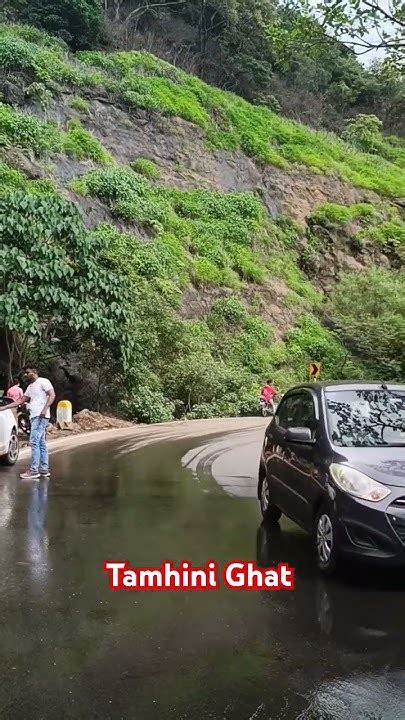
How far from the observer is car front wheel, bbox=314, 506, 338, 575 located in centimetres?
554

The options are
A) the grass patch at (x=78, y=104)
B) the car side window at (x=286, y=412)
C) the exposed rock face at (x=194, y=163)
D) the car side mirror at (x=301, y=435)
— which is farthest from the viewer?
the exposed rock face at (x=194, y=163)

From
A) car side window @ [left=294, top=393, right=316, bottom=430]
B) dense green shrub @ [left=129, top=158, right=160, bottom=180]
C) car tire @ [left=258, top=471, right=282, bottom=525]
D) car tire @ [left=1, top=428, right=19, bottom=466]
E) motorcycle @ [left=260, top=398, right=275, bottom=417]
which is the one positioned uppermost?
dense green shrub @ [left=129, top=158, right=160, bottom=180]

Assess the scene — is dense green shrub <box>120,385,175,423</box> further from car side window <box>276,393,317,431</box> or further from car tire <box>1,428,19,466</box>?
car side window <box>276,393,317,431</box>

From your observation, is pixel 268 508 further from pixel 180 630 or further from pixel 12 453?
pixel 12 453

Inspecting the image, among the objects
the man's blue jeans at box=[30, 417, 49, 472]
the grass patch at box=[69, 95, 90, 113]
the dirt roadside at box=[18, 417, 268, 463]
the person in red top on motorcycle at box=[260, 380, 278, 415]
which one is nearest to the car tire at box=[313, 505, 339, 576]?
the man's blue jeans at box=[30, 417, 49, 472]

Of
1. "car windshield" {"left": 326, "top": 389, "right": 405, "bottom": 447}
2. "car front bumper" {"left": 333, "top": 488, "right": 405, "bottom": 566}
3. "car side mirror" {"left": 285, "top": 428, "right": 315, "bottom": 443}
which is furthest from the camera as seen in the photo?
"car side mirror" {"left": 285, "top": 428, "right": 315, "bottom": 443}

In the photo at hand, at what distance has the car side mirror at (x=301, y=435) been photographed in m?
6.20

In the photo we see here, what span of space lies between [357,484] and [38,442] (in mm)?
6001

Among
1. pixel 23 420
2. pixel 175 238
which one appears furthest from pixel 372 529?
pixel 175 238

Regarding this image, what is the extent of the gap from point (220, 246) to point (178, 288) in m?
7.09

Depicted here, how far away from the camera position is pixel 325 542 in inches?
225

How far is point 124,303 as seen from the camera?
18422 mm

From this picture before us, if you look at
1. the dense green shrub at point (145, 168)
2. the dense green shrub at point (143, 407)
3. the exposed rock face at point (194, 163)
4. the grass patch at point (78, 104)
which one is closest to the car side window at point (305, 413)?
the dense green shrub at point (143, 407)

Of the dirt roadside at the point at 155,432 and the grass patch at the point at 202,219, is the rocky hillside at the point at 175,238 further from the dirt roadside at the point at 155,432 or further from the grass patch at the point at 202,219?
the dirt roadside at the point at 155,432
